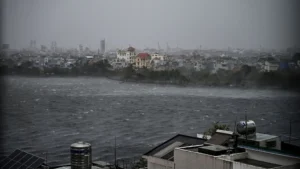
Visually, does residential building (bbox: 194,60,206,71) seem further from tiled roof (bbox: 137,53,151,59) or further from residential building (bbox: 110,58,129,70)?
residential building (bbox: 110,58,129,70)

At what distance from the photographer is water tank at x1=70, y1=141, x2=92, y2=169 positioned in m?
2.86

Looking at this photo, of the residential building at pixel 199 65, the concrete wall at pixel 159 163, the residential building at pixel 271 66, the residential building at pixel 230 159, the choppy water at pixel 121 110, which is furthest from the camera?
the residential building at pixel 199 65

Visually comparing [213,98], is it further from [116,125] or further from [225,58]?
[116,125]

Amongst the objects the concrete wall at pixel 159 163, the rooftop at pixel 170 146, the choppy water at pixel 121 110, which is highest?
the rooftop at pixel 170 146

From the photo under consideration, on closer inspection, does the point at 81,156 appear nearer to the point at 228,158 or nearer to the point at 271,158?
the point at 228,158

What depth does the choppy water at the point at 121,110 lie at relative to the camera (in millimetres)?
7992

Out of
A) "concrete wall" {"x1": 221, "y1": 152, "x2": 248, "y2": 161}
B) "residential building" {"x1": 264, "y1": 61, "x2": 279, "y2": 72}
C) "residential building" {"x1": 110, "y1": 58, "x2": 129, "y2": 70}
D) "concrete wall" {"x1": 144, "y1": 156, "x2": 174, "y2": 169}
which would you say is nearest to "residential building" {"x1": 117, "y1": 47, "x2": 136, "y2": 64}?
"residential building" {"x1": 110, "y1": 58, "x2": 129, "y2": 70}

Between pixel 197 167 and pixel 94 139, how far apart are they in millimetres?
5247

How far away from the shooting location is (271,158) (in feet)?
9.01

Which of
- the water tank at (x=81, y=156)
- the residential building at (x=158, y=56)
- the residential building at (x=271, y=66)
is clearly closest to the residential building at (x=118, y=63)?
the residential building at (x=158, y=56)

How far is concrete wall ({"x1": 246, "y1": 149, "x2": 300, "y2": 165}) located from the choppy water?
15.6ft

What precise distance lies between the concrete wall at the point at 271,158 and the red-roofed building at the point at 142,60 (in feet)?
21.1

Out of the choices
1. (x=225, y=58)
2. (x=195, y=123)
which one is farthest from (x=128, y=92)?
(x=225, y=58)

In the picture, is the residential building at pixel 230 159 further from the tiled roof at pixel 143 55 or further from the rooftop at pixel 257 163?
the tiled roof at pixel 143 55
